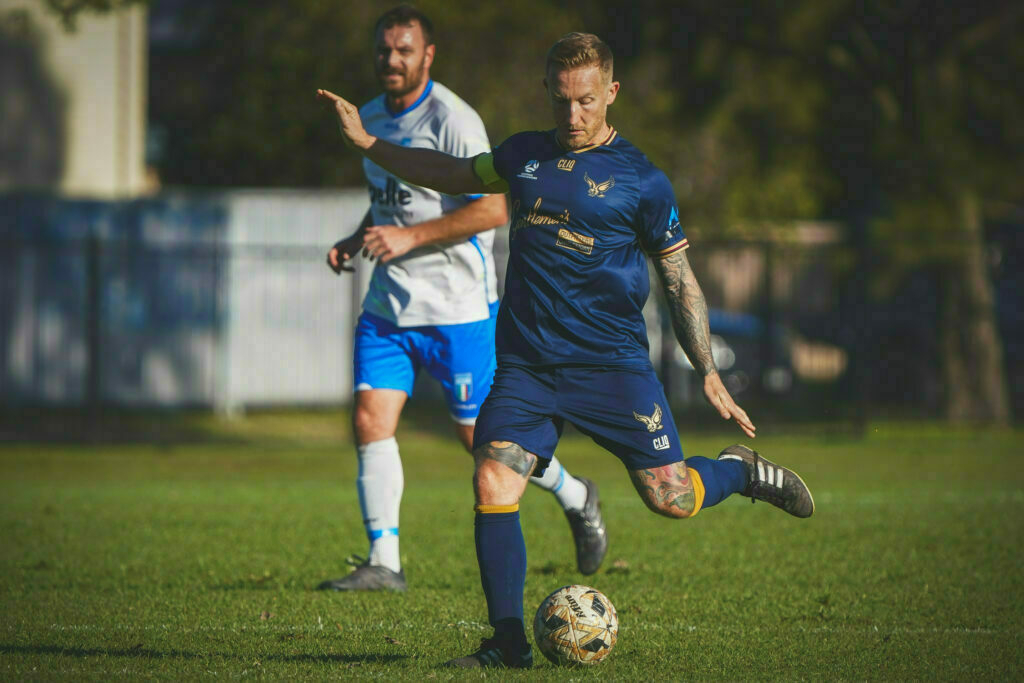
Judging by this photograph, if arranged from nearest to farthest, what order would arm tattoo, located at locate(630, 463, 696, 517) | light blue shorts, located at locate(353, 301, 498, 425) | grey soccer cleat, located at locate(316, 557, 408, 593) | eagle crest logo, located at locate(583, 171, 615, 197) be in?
eagle crest logo, located at locate(583, 171, 615, 197) → arm tattoo, located at locate(630, 463, 696, 517) → grey soccer cleat, located at locate(316, 557, 408, 593) → light blue shorts, located at locate(353, 301, 498, 425)

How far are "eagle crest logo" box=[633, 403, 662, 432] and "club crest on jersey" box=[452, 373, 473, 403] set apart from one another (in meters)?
1.94

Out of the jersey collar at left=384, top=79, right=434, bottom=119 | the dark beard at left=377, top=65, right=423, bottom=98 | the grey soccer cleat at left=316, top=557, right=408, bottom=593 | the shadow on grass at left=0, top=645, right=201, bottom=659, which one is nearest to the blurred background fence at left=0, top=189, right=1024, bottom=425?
the jersey collar at left=384, top=79, right=434, bottom=119

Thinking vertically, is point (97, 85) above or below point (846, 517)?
above

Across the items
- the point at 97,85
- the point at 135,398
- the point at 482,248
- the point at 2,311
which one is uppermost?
the point at 97,85

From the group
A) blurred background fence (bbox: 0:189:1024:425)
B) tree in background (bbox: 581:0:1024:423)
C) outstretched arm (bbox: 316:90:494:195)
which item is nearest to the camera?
outstretched arm (bbox: 316:90:494:195)

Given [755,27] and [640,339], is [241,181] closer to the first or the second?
[755,27]

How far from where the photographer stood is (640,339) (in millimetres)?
5398

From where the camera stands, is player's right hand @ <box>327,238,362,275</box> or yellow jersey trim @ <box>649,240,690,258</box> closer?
yellow jersey trim @ <box>649,240,690,258</box>

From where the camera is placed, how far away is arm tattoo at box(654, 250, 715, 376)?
211 inches

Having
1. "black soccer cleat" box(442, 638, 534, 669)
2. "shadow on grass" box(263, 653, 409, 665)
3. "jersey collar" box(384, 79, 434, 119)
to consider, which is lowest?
"shadow on grass" box(263, 653, 409, 665)

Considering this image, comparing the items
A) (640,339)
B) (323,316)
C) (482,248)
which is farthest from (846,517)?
(323,316)

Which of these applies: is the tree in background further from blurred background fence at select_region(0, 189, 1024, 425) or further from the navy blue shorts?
the navy blue shorts

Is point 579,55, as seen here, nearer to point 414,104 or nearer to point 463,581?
point 414,104

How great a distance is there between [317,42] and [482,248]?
19.4 meters
